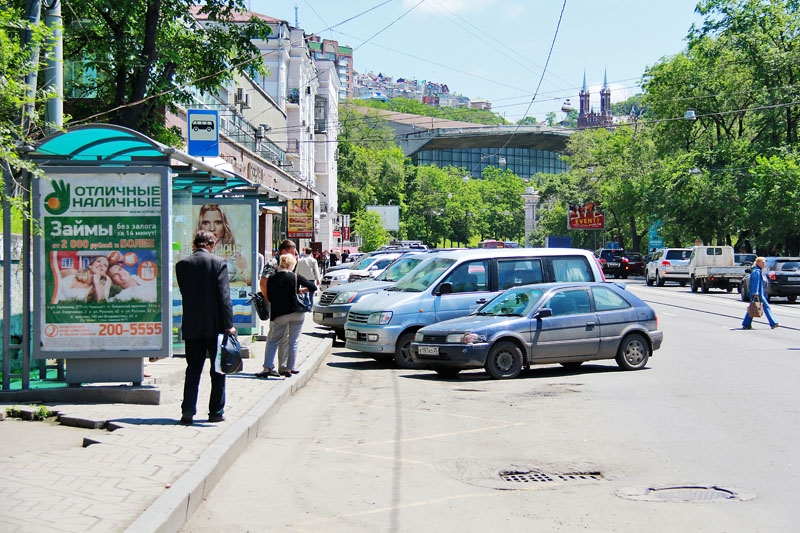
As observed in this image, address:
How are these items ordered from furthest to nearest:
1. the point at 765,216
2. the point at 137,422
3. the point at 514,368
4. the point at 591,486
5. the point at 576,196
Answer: the point at 576,196
the point at 765,216
the point at 514,368
the point at 137,422
the point at 591,486

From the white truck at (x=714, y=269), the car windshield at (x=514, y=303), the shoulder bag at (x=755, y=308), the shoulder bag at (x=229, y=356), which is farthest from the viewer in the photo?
the white truck at (x=714, y=269)

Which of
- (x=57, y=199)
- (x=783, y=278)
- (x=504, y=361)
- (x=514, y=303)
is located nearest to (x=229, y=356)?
(x=57, y=199)

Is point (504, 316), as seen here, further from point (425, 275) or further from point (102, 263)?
point (102, 263)

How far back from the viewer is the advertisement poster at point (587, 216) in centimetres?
8475

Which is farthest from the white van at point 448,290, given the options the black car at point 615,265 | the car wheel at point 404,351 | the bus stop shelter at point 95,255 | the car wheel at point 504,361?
the black car at point 615,265

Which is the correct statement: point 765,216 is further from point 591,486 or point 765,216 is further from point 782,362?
point 591,486

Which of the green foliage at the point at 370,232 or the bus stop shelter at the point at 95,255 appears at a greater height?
the green foliage at the point at 370,232

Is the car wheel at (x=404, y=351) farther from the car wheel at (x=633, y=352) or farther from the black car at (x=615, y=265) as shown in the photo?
the black car at (x=615, y=265)

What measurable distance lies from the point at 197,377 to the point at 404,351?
7026 mm

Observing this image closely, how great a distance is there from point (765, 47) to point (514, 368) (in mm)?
46014

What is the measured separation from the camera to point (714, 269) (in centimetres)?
4247

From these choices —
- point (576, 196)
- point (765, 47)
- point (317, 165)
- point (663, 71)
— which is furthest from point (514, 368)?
point (576, 196)

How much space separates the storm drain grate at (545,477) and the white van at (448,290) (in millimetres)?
7975

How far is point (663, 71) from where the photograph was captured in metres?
62.1
